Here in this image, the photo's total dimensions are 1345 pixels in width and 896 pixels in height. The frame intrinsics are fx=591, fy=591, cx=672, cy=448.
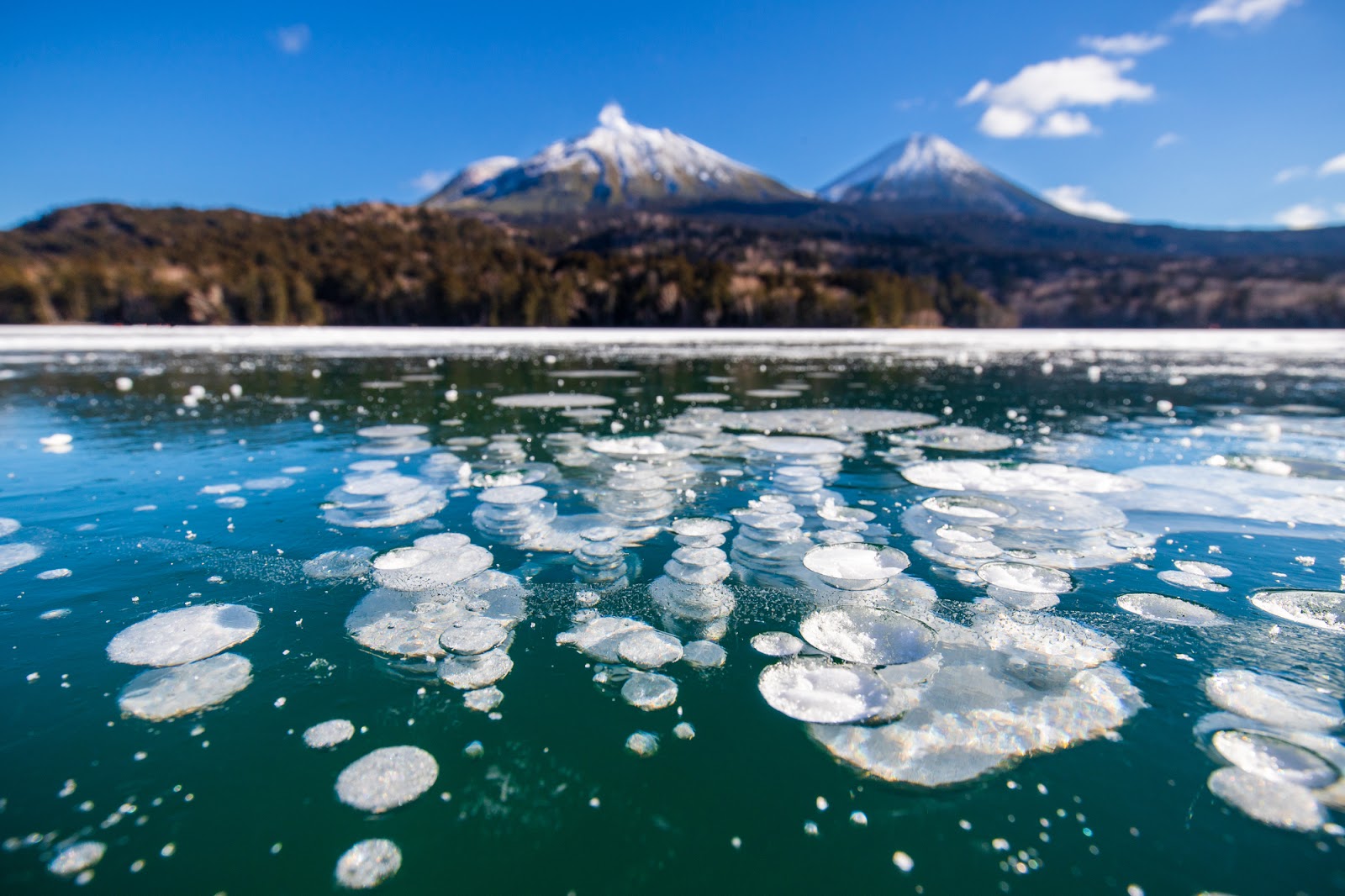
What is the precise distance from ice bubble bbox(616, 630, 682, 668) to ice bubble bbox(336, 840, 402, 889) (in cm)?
114

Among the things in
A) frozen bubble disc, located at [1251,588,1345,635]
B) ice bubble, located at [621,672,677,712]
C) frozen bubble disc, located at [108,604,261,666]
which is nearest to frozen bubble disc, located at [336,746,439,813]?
ice bubble, located at [621,672,677,712]

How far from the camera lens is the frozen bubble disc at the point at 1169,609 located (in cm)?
298

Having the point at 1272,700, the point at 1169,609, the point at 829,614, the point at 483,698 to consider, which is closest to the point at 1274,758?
the point at 1272,700

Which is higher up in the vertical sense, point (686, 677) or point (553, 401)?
point (553, 401)

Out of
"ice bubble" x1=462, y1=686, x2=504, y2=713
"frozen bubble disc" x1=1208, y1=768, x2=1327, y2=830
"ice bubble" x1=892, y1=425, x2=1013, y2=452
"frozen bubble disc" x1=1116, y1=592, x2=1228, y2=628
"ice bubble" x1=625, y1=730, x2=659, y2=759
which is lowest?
"ice bubble" x1=625, y1=730, x2=659, y2=759

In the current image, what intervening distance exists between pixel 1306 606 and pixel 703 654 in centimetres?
326

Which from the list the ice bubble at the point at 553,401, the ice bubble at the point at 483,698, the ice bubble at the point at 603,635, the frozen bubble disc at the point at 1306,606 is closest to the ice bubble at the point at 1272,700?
the frozen bubble disc at the point at 1306,606

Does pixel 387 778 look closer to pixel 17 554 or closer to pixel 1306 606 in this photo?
pixel 17 554

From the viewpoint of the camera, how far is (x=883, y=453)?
22.2ft

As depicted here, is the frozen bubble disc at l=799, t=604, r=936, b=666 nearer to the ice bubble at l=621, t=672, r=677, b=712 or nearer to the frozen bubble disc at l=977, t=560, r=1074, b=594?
the ice bubble at l=621, t=672, r=677, b=712

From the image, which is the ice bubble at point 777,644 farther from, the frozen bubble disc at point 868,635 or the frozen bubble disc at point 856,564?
the frozen bubble disc at point 856,564

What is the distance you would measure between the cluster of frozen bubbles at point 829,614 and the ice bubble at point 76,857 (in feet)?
0.06

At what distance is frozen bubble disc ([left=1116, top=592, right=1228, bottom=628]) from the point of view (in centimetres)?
298

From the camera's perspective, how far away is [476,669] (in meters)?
2.56
